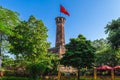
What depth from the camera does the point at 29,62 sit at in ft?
104

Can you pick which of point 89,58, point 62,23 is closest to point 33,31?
point 89,58

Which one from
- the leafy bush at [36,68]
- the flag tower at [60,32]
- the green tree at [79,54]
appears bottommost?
the leafy bush at [36,68]

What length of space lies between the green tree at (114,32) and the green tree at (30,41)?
9.12 metres

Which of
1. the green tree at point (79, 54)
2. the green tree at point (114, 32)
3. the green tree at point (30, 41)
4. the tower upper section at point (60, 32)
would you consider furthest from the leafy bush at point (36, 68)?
the tower upper section at point (60, 32)

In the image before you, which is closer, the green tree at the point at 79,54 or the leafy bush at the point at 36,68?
the leafy bush at the point at 36,68

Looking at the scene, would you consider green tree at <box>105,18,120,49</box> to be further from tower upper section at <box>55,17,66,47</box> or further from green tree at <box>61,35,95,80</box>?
tower upper section at <box>55,17,66,47</box>

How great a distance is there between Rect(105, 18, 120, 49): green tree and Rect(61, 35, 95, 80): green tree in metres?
3.73

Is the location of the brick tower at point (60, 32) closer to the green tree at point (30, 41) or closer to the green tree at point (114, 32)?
the green tree at point (30, 41)

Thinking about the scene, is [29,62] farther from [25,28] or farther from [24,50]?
[25,28]

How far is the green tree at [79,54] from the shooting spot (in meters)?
30.5

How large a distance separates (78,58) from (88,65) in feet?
5.68

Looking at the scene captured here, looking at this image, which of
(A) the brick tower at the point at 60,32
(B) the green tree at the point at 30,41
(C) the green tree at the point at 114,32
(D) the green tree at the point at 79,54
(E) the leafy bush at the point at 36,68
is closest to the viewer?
(C) the green tree at the point at 114,32

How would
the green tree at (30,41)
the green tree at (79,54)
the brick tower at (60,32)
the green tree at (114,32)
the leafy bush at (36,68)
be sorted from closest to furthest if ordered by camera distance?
the green tree at (114,32) < the leafy bush at (36,68) < the green tree at (79,54) < the green tree at (30,41) < the brick tower at (60,32)

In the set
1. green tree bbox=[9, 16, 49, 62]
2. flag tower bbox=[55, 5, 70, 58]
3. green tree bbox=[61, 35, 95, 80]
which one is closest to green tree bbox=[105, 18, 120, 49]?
green tree bbox=[61, 35, 95, 80]
